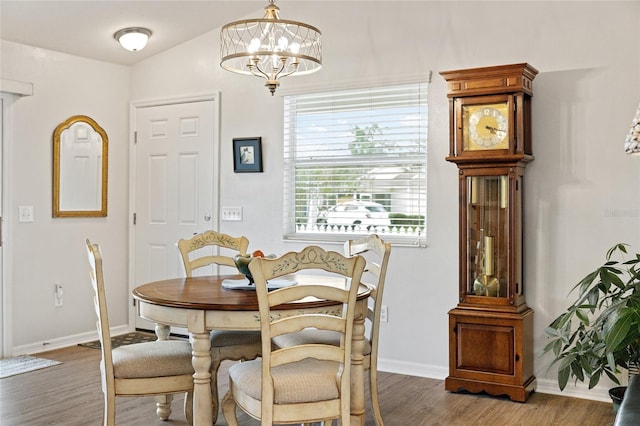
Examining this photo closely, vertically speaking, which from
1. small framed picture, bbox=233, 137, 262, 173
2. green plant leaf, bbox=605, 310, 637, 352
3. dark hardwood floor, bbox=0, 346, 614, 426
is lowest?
dark hardwood floor, bbox=0, 346, 614, 426

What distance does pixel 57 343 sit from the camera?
208 inches

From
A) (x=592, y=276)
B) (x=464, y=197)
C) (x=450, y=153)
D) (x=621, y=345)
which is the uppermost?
(x=450, y=153)

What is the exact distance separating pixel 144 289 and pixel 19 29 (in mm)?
2585

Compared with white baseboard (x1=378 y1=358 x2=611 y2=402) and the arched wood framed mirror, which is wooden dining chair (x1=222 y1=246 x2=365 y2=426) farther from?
the arched wood framed mirror

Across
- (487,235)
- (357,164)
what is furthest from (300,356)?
(357,164)

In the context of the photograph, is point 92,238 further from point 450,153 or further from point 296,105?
point 450,153

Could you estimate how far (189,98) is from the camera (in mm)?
5598

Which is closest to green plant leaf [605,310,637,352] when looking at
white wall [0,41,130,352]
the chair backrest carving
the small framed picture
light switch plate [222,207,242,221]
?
the chair backrest carving

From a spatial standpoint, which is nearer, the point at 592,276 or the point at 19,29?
the point at 592,276

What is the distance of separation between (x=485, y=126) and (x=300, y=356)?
6.81ft

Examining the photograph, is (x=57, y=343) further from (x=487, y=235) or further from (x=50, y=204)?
(x=487, y=235)

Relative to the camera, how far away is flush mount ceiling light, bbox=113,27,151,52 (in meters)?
5.04

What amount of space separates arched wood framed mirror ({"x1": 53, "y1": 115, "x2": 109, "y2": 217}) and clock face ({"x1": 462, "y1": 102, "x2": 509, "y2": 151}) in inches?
123

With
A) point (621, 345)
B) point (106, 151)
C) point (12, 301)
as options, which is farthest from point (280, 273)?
point (106, 151)
